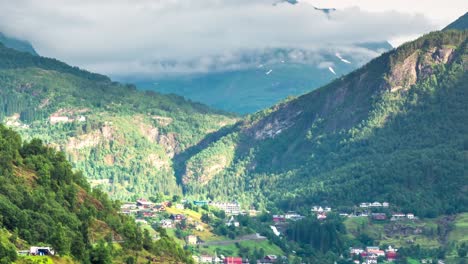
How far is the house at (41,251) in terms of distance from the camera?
424ft

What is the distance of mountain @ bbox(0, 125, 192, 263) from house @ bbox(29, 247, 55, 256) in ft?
2.91

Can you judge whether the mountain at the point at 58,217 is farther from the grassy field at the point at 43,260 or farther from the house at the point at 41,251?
the house at the point at 41,251

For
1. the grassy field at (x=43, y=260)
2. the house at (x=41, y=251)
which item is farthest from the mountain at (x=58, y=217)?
the house at (x=41, y=251)

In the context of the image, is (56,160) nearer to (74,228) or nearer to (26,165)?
(26,165)

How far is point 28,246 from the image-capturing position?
438 feet

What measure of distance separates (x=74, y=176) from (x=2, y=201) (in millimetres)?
47045

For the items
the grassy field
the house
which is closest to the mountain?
the grassy field

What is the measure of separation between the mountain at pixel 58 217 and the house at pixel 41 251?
0.89 meters

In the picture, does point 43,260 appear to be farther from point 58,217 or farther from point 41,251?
point 58,217

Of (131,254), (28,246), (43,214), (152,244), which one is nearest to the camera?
(28,246)

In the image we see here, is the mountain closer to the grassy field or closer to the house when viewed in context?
the grassy field

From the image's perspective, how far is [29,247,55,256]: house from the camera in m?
129

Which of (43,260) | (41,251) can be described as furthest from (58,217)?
(43,260)

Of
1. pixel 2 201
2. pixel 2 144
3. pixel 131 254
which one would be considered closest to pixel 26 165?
pixel 2 144
